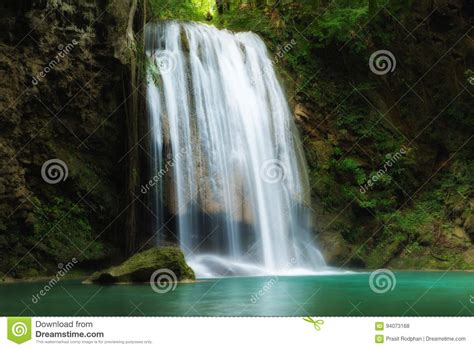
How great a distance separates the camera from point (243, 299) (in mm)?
7289

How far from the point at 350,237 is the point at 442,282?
4652mm

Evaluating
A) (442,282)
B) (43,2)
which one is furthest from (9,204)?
(442,282)

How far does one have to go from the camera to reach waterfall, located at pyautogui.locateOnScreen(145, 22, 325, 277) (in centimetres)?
1215

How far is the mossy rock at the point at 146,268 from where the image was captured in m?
9.04

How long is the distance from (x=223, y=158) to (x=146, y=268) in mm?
4753

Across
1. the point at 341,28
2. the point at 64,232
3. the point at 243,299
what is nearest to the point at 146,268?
the point at 243,299

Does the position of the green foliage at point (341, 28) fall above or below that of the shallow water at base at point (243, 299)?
above

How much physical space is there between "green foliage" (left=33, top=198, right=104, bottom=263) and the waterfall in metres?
1.39

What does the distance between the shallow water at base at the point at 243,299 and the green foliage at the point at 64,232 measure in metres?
1.52

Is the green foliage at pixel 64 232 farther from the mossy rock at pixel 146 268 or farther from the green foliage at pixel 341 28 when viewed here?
the green foliage at pixel 341 28

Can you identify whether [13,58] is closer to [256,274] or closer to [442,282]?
[256,274]

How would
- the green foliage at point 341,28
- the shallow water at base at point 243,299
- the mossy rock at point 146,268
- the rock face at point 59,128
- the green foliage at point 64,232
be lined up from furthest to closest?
1. the green foliage at point 341,28
2. the green foliage at point 64,232
3. the rock face at point 59,128
4. the mossy rock at point 146,268
5. the shallow water at base at point 243,299

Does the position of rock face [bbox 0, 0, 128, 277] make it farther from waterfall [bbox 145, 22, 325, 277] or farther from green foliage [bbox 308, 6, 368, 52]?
green foliage [bbox 308, 6, 368, 52]
